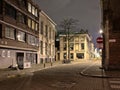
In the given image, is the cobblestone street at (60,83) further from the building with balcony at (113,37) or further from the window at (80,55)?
the window at (80,55)

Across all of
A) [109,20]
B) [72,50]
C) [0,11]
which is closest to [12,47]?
[0,11]

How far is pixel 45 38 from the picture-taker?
244 feet

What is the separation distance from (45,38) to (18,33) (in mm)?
26140

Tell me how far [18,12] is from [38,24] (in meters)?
16.1

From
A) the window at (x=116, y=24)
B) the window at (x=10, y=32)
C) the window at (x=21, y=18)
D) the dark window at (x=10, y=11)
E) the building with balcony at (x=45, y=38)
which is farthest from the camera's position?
the building with balcony at (x=45, y=38)

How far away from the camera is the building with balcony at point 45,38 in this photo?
69312mm

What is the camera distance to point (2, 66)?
41469mm

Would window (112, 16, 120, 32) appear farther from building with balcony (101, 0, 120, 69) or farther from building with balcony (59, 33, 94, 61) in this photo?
building with balcony (59, 33, 94, 61)

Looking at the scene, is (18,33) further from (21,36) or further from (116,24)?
(116,24)

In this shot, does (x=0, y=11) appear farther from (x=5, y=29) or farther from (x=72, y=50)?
(x=72, y=50)

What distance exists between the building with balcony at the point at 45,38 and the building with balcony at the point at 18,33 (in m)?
5.51

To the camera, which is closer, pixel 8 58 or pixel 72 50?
pixel 8 58

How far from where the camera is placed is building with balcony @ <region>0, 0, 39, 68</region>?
41.5 m

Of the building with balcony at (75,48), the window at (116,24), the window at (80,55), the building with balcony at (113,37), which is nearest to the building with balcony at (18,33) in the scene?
the building with balcony at (113,37)
